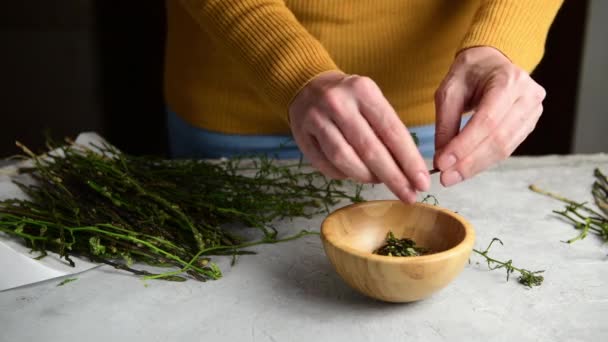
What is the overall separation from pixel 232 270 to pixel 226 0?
44 cm

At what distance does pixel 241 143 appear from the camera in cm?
131

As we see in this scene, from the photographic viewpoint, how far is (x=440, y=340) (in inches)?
27.2

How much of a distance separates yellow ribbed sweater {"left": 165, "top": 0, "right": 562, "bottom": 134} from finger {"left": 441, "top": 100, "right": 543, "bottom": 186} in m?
0.14

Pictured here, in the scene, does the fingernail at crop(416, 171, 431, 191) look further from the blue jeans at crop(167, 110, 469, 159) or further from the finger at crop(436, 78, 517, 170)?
the blue jeans at crop(167, 110, 469, 159)

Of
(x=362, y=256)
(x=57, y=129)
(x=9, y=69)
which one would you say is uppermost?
(x=362, y=256)

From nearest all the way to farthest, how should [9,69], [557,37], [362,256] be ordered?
[362,256] → [557,37] → [9,69]

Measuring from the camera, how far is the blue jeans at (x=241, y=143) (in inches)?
50.9

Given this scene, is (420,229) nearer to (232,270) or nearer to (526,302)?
(526,302)

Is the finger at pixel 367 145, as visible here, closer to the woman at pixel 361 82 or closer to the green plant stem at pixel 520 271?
the woman at pixel 361 82

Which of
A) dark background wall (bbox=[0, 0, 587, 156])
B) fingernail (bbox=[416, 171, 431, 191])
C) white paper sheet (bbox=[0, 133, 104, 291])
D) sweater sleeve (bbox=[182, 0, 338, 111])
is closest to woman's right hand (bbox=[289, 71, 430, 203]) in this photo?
fingernail (bbox=[416, 171, 431, 191])

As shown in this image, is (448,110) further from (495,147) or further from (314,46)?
(314,46)

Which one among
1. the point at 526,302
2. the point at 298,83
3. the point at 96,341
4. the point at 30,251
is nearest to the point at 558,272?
the point at 526,302

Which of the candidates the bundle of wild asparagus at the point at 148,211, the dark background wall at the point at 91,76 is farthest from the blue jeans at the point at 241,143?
the dark background wall at the point at 91,76

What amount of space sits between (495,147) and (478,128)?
0.04 meters
